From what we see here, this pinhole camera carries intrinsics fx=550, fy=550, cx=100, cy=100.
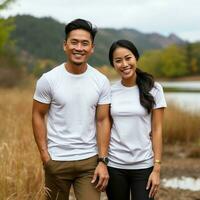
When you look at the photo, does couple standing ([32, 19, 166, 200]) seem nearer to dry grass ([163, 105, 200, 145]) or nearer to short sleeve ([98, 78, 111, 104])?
short sleeve ([98, 78, 111, 104])

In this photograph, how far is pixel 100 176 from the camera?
122 inches

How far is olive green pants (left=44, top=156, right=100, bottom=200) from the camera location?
310cm

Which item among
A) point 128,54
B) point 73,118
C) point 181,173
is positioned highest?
point 128,54

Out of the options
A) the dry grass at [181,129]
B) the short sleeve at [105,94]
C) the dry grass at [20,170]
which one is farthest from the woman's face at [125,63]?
the dry grass at [181,129]

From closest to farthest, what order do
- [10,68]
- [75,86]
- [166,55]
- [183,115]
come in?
[75,86] → [183,115] → [10,68] → [166,55]

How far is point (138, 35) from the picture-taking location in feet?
385

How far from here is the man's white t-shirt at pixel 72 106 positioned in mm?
3053

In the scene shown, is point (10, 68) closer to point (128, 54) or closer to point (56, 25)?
point (128, 54)

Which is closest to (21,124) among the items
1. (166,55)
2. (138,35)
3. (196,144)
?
(196,144)

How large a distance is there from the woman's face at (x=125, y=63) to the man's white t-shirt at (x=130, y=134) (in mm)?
142

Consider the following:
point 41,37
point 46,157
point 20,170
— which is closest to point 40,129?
point 46,157

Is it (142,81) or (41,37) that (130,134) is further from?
(41,37)

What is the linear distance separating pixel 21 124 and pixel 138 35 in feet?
368

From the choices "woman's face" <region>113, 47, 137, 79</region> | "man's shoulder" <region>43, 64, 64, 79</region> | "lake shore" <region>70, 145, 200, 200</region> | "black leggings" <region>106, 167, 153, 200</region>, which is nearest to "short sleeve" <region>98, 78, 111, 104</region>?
"woman's face" <region>113, 47, 137, 79</region>
